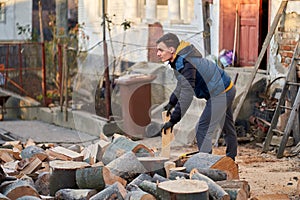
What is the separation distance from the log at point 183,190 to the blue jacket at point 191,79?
1.87 metres

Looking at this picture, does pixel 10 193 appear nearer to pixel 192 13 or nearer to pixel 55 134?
pixel 55 134

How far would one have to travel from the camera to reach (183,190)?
6.12 m

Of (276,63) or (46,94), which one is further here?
(46,94)

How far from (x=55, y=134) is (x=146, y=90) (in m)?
1.90

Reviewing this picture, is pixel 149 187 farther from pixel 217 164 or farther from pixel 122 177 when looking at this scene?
pixel 217 164

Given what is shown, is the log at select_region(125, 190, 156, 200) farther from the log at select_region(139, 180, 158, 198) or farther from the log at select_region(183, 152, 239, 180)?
the log at select_region(183, 152, 239, 180)

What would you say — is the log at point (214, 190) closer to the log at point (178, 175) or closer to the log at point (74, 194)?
the log at point (178, 175)

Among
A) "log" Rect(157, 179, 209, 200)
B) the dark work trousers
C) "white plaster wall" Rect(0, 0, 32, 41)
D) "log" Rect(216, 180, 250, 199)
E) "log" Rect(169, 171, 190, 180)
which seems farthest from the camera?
"white plaster wall" Rect(0, 0, 32, 41)

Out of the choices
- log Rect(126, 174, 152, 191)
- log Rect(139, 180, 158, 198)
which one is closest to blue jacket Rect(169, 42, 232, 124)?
log Rect(126, 174, 152, 191)

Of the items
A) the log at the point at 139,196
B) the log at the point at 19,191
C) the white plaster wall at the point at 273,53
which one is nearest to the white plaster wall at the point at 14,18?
the white plaster wall at the point at 273,53

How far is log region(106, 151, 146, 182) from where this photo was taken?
7.19 metres

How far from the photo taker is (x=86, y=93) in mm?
15984

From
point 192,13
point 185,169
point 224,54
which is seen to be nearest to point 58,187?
point 185,169

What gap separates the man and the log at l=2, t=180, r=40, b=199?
208 cm
